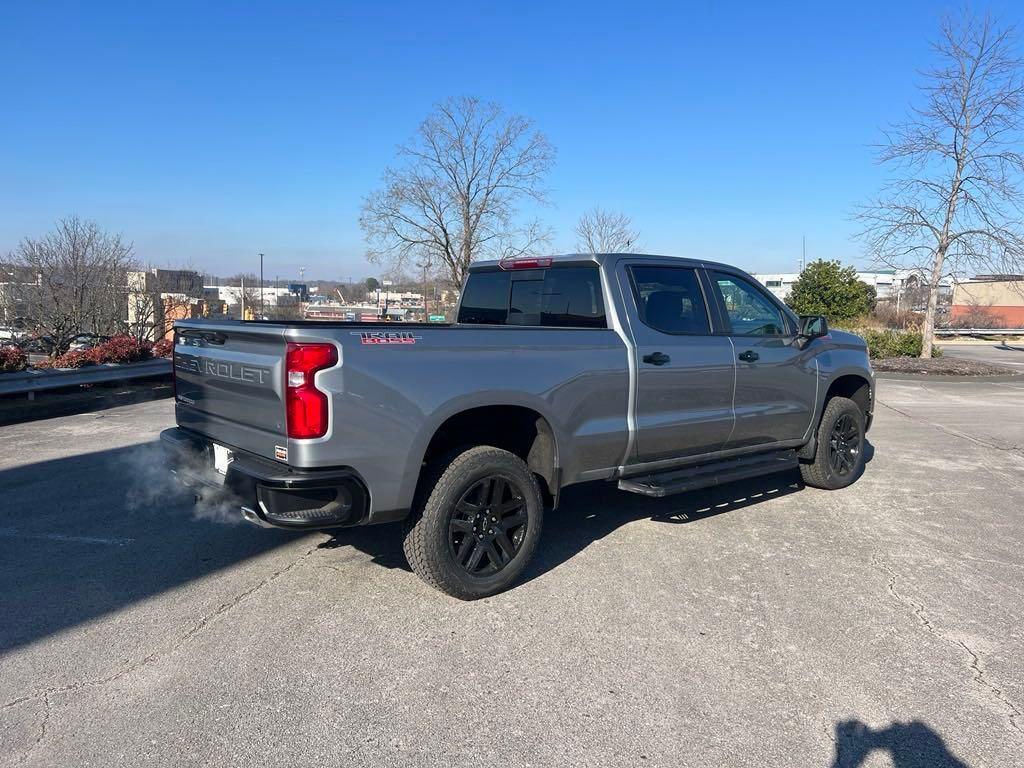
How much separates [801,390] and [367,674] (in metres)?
4.41

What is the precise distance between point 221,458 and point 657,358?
283cm

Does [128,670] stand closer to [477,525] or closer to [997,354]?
[477,525]

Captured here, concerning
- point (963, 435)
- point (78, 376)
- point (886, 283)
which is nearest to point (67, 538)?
point (78, 376)

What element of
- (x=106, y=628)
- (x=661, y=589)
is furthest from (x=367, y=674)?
(x=661, y=589)

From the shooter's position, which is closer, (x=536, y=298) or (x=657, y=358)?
(x=657, y=358)

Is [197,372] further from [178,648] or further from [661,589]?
[661,589]

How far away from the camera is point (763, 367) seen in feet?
18.8

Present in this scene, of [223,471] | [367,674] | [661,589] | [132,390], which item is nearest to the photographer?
[367,674]

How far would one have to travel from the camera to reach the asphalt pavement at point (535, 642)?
2.84 m

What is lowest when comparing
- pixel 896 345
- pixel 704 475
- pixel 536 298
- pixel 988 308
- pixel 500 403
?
pixel 704 475

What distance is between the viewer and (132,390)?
39.9 ft

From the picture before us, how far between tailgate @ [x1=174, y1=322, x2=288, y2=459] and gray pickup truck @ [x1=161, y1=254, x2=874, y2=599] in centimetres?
1

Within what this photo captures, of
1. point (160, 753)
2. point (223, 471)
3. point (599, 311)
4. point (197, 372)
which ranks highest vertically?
point (599, 311)

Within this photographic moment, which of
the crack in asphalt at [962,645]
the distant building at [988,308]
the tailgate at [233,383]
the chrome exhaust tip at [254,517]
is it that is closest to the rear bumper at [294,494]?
the chrome exhaust tip at [254,517]
